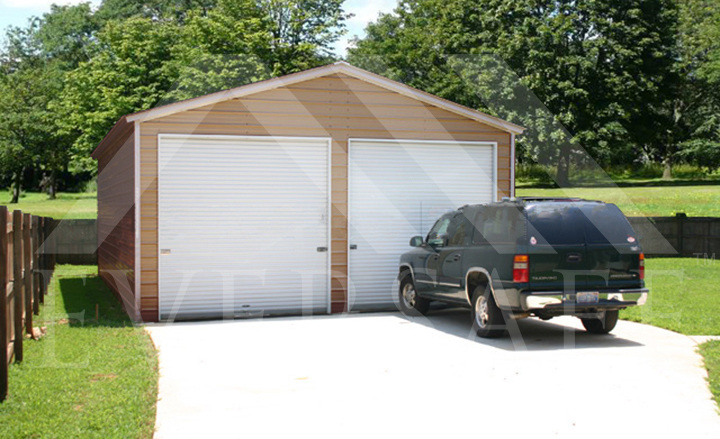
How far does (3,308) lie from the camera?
22.5ft

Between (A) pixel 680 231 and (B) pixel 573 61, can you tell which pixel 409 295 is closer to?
(A) pixel 680 231

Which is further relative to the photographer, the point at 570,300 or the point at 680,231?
the point at 680,231

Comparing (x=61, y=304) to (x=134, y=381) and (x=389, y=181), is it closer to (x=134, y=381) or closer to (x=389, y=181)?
(x=389, y=181)

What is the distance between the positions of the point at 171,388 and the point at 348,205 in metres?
6.57

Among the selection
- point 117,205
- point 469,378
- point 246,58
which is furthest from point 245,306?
point 246,58

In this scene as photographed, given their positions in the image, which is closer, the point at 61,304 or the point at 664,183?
the point at 61,304

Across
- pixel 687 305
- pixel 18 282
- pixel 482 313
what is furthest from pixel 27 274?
pixel 687 305

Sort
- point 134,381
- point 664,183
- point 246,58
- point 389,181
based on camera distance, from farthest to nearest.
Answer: point 664,183 < point 246,58 < point 389,181 < point 134,381

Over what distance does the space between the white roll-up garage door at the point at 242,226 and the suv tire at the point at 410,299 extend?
1331 mm

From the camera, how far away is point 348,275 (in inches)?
540

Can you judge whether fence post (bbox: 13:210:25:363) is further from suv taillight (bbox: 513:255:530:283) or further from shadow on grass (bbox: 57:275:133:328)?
suv taillight (bbox: 513:255:530:283)

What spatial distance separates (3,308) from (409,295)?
7.58 m

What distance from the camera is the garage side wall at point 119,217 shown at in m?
13.3

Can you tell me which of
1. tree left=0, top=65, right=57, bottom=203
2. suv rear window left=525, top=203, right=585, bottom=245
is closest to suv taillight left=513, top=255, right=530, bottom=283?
suv rear window left=525, top=203, right=585, bottom=245
